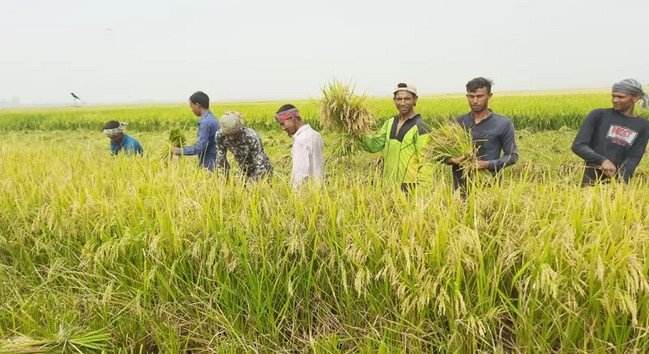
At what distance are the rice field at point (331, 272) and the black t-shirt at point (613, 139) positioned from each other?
1404 mm

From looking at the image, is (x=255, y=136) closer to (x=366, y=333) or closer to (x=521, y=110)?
(x=366, y=333)

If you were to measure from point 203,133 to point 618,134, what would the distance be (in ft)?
12.3

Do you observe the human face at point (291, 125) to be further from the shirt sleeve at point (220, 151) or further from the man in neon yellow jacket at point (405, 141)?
the man in neon yellow jacket at point (405, 141)

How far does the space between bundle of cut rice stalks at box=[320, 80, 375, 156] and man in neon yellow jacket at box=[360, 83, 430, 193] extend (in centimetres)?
23

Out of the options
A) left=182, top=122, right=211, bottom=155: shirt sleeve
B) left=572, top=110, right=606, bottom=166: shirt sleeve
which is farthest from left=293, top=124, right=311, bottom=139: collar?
left=572, top=110, right=606, bottom=166: shirt sleeve

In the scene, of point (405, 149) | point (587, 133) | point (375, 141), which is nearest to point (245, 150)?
point (375, 141)

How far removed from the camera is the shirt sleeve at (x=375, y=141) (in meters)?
3.88

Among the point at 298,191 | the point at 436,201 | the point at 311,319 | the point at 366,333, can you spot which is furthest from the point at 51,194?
the point at 436,201

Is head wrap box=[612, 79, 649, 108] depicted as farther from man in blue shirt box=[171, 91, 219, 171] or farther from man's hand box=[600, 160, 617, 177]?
man in blue shirt box=[171, 91, 219, 171]

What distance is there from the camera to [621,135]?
11.4 feet

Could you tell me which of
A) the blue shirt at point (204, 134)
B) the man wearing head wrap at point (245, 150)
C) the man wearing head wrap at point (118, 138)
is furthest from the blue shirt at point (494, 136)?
the man wearing head wrap at point (118, 138)

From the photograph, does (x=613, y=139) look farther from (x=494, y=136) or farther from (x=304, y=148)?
(x=304, y=148)

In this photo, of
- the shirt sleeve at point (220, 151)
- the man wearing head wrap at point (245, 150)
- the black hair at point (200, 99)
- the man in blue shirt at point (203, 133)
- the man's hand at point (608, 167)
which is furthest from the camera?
the black hair at point (200, 99)

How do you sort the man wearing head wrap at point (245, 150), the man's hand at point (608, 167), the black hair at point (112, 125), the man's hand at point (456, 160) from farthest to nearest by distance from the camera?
the black hair at point (112, 125), the man wearing head wrap at point (245, 150), the man's hand at point (608, 167), the man's hand at point (456, 160)
